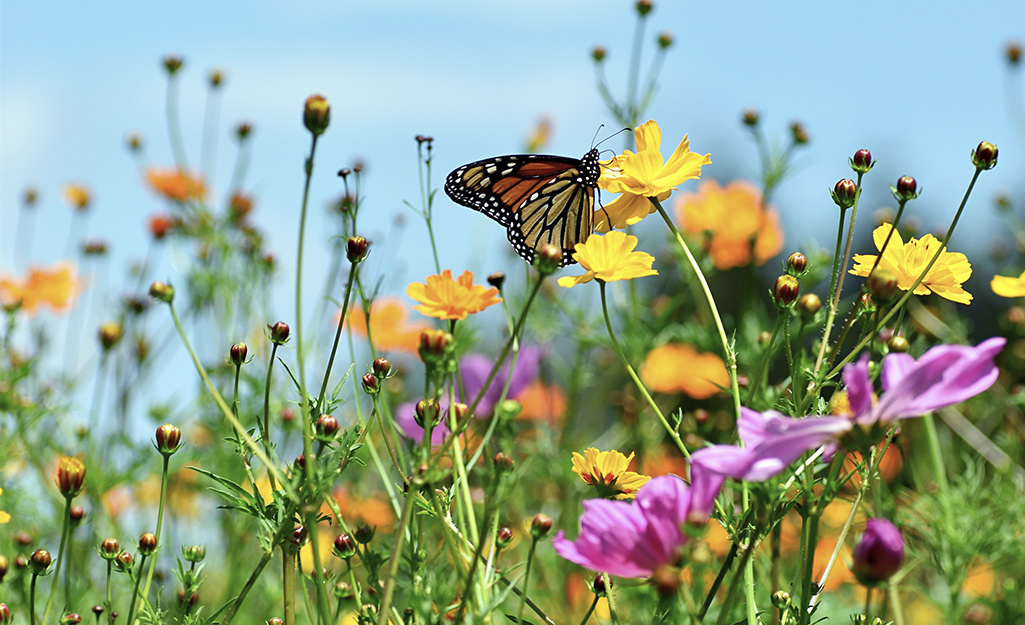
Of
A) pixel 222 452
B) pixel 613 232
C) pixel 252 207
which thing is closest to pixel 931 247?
pixel 613 232

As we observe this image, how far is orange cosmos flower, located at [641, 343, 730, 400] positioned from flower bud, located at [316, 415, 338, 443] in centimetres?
138

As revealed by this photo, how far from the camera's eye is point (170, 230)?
2.42 metres

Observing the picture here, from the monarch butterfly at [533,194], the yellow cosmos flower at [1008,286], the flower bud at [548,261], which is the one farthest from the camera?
the monarch butterfly at [533,194]

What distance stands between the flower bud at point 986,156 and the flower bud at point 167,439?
881 mm

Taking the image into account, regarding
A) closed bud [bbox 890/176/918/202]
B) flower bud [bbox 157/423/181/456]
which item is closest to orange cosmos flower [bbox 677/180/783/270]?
closed bud [bbox 890/176/918/202]

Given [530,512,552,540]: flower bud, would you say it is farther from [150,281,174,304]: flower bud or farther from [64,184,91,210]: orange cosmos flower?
[64,184,91,210]: orange cosmos flower

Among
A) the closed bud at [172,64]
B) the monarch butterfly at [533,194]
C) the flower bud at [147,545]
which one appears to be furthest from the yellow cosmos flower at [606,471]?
the closed bud at [172,64]

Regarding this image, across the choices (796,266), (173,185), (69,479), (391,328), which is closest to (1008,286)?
(796,266)

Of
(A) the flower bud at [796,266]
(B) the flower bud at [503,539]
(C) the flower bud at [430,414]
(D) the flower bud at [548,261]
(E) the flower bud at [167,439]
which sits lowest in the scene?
(B) the flower bud at [503,539]

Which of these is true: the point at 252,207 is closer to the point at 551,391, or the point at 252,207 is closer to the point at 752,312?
the point at 551,391

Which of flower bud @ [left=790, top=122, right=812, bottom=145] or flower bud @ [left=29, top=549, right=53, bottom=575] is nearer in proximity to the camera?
flower bud @ [left=29, top=549, right=53, bottom=575]

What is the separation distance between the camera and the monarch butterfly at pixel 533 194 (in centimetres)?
166

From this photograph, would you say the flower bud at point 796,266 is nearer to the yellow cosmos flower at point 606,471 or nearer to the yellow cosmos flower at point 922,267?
the yellow cosmos flower at point 922,267

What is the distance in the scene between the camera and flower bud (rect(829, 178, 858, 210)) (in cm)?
93
